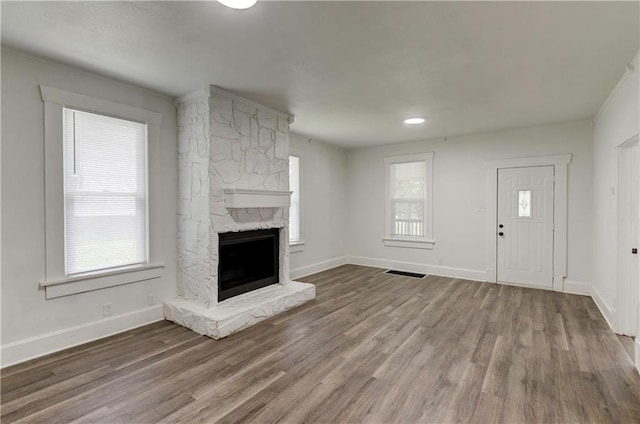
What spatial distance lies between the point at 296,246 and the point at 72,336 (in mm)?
3388

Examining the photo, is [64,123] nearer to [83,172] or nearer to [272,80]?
[83,172]

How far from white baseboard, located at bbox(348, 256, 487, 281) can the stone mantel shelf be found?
10.1 feet

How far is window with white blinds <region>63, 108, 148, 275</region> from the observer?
3010 millimetres

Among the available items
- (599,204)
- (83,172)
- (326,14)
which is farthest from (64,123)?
(599,204)

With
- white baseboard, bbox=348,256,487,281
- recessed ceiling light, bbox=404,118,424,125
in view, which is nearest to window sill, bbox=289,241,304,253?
white baseboard, bbox=348,256,487,281

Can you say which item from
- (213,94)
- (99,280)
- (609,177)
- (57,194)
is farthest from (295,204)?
(609,177)

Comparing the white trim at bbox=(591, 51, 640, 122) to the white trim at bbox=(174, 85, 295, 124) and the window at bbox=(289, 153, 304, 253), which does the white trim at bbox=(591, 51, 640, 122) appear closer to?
the white trim at bbox=(174, 85, 295, 124)

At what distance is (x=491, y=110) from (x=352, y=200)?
3.46 meters

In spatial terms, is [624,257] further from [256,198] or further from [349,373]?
[256,198]

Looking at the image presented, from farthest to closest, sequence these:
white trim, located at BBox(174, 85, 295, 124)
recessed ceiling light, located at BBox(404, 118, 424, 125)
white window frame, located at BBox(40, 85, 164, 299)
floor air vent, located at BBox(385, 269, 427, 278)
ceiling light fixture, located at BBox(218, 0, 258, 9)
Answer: floor air vent, located at BBox(385, 269, 427, 278) → recessed ceiling light, located at BBox(404, 118, 424, 125) → white trim, located at BBox(174, 85, 295, 124) → white window frame, located at BBox(40, 85, 164, 299) → ceiling light fixture, located at BBox(218, 0, 258, 9)

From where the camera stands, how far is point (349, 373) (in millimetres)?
2559

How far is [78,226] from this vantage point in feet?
10.0

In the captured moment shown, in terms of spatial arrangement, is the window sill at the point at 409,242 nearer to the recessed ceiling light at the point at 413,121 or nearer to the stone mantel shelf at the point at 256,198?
the recessed ceiling light at the point at 413,121

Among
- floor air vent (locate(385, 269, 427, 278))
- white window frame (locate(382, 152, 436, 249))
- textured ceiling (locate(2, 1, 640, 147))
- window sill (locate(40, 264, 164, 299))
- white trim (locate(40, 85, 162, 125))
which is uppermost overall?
textured ceiling (locate(2, 1, 640, 147))
